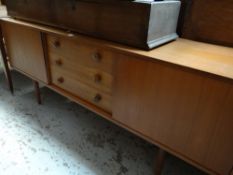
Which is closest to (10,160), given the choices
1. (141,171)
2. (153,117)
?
(141,171)

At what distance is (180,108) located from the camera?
773 millimetres

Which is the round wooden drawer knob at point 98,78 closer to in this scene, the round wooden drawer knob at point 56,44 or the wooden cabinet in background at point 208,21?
the round wooden drawer knob at point 56,44

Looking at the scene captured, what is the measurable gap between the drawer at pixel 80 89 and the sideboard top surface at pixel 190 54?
0.27 m

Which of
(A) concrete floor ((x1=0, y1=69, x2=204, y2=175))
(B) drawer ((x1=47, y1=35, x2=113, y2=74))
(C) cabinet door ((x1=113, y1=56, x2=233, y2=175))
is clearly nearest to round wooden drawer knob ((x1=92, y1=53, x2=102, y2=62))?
(B) drawer ((x1=47, y1=35, x2=113, y2=74))

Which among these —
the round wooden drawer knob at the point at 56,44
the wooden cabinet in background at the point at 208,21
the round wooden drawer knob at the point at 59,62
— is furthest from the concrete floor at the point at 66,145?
the wooden cabinet in background at the point at 208,21

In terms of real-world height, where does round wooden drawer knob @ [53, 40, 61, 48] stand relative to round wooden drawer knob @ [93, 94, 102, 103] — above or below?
above

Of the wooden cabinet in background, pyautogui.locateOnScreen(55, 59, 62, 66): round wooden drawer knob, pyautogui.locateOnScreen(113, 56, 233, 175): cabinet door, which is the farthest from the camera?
pyautogui.locateOnScreen(55, 59, 62, 66): round wooden drawer knob

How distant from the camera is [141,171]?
1.12 metres

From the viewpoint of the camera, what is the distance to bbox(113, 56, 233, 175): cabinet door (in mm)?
681

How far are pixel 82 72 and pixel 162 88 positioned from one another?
49cm

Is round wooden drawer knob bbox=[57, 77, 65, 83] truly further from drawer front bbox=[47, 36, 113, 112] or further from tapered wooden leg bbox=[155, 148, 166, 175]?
tapered wooden leg bbox=[155, 148, 166, 175]

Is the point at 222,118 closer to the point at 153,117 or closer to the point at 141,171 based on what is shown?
the point at 153,117

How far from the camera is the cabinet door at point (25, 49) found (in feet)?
4.11

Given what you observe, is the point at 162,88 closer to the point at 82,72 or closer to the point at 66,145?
the point at 82,72
